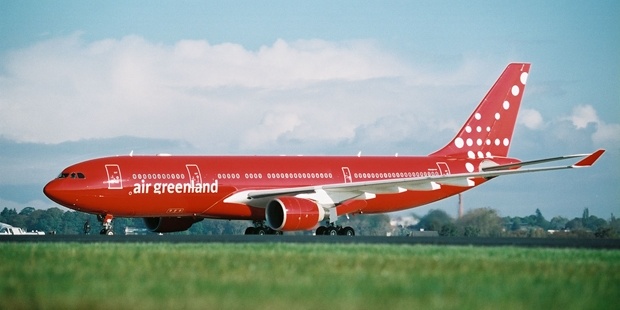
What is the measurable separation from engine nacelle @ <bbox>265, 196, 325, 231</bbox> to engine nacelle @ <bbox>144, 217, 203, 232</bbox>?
171 inches

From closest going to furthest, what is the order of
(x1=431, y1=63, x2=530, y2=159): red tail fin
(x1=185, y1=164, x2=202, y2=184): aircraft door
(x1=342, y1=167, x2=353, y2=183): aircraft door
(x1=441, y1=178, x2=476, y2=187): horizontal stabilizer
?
(x1=185, y1=164, x2=202, y2=184): aircraft door < (x1=441, y1=178, x2=476, y2=187): horizontal stabilizer < (x1=342, y1=167, x2=353, y2=183): aircraft door < (x1=431, y1=63, x2=530, y2=159): red tail fin

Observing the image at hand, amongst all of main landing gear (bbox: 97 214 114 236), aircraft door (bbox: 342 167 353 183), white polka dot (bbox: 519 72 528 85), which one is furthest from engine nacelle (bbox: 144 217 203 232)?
white polka dot (bbox: 519 72 528 85)

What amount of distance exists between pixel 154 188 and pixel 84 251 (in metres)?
15.0

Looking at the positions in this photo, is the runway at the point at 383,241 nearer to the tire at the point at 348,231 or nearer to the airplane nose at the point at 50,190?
the airplane nose at the point at 50,190

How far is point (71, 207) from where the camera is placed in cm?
3731

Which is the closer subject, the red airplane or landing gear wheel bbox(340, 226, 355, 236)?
the red airplane

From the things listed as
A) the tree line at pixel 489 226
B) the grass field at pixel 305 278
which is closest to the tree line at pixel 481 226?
the tree line at pixel 489 226

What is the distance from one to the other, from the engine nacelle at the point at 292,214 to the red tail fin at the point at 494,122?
9684 mm

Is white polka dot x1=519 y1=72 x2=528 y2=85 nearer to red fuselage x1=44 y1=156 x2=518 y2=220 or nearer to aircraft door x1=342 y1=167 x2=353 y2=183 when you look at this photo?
red fuselage x1=44 y1=156 x2=518 y2=220

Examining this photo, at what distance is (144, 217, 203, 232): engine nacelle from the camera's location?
41.4 meters

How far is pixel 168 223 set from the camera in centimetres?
4162

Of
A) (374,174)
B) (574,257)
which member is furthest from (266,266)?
(374,174)

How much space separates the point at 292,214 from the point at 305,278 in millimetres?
20695

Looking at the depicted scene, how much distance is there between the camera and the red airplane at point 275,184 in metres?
Answer: 37.4
